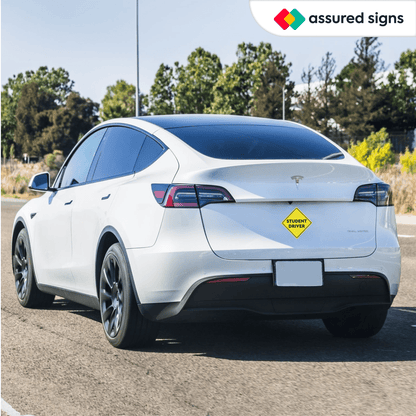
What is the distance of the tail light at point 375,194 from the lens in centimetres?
501

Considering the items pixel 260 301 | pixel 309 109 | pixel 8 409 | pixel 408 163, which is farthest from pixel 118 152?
pixel 309 109

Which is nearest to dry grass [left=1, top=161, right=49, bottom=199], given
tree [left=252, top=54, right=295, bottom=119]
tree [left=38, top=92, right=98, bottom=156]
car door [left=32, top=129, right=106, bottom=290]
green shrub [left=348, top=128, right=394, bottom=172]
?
green shrub [left=348, top=128, right=394, bottom=172]

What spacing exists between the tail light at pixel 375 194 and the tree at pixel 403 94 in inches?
2553

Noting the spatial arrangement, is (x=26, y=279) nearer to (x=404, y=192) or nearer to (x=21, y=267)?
(x=21, y=267)

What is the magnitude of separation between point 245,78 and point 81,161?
67.3m

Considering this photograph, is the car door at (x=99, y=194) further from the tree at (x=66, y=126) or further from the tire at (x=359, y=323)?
the tree at (x=66, y=126)

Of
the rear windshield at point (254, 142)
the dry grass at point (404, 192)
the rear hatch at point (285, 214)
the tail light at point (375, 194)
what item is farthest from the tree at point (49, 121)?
the rear hatch at point (285, 214)

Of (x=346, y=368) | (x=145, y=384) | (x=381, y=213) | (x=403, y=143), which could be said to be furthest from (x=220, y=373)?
(x=403, y=143)

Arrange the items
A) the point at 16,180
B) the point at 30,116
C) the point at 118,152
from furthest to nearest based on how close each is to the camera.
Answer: the point at 30,116 < the point at 16,180 < the point at 118,152

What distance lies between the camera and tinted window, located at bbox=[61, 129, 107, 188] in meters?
6.36

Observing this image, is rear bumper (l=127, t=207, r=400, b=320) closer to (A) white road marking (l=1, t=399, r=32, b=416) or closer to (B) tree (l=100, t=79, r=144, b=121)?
(A) white road marking (l=1, t=399, r=32, b=416)

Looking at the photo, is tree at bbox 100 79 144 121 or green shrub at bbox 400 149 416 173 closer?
green shrub at bbox 400 149 416 173

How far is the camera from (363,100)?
66.4 metres

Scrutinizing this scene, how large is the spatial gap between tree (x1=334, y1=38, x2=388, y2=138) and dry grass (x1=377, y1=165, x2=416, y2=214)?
4362cm
